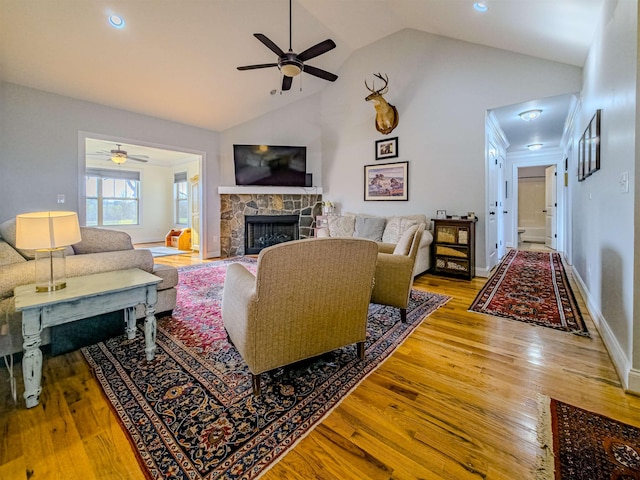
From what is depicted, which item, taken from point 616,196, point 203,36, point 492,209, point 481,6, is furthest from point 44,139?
point 492,209

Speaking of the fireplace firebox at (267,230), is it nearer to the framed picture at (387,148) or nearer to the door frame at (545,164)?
the framed picture at (387,148)

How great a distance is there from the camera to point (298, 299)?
5.02 ft

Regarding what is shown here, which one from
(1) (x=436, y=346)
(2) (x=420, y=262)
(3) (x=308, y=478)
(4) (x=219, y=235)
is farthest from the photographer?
(4) (x=219, y=235)

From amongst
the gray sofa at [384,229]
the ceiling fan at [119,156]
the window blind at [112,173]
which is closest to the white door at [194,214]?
the ceiling fan at [119,156]

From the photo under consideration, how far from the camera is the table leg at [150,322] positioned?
1.89 m

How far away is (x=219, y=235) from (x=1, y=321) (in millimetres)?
4461

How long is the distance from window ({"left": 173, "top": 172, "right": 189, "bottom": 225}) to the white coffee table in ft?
Answer: 23.5

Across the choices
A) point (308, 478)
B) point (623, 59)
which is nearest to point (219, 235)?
point (308, 478)

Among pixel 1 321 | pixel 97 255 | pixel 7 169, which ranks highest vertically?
pixel 7 169

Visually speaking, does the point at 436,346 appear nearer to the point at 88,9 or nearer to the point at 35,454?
the point at 35,454

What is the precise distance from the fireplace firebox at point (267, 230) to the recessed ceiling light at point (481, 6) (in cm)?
430

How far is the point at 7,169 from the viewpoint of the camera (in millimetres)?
3709

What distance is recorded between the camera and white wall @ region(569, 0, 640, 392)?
161 centimetres

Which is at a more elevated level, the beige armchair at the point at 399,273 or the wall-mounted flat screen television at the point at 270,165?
the wall-mounted flat screen television at the point at 270,165
